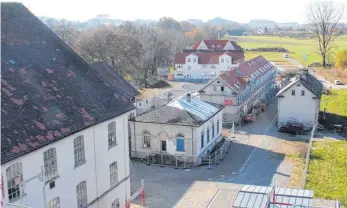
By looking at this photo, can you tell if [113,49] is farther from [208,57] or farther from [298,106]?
[298,106]

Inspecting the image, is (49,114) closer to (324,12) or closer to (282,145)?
(282,145)

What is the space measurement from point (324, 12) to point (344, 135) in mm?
65229

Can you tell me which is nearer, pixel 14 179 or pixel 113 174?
pixel 14 179

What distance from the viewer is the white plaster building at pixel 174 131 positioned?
115ft

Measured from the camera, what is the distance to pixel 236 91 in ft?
156

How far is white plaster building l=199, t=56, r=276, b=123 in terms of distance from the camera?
47.5 m

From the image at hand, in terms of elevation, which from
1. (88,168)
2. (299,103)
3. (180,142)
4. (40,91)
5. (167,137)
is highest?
(40,91)

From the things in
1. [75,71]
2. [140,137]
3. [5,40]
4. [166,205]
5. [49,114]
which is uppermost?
[5,40]

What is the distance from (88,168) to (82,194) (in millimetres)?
1331

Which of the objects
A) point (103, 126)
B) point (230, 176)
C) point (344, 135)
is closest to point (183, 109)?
point (230, 176)

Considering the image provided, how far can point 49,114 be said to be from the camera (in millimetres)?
19828

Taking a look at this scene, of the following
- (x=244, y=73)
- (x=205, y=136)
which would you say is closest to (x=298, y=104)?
(x=244, y=73)

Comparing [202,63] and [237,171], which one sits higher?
[202,63]

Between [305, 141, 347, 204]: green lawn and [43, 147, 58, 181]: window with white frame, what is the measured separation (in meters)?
16.0
